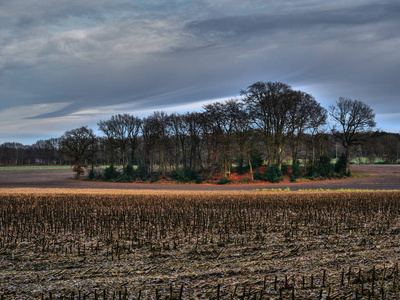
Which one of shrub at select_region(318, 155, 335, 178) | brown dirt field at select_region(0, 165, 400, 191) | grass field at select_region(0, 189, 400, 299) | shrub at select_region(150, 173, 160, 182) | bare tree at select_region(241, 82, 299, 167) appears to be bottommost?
brown dirt field at select_region(0, 165, 400, 191)

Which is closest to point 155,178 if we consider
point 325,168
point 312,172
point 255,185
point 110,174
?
point 110,174

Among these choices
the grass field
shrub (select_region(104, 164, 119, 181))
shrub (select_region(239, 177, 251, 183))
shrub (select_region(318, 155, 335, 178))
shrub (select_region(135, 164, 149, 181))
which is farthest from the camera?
shrub (select_region(104, 164, 119, 181))

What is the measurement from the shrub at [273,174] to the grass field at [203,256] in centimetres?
2578

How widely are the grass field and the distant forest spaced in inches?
1156

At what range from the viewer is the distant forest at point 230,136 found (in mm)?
45406

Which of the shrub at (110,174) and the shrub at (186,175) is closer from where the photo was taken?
the shrub at (186,175)

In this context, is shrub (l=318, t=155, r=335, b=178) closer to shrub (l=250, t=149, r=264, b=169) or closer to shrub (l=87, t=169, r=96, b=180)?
shrub (l=250, t=149, r=264, b=169)

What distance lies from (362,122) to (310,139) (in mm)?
7765

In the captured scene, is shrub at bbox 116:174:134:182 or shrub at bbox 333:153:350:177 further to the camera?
shrub at bbox 116:174:134:182

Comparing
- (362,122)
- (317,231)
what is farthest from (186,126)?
(317,231)

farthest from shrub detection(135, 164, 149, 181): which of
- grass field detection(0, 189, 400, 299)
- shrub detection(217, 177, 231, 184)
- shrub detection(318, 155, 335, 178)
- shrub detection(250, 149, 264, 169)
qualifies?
grass field detection(0, 189, 400, 299)

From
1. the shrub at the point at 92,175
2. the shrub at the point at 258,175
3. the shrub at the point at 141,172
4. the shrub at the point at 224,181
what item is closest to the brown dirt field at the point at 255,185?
the shrub at the point at 224,181

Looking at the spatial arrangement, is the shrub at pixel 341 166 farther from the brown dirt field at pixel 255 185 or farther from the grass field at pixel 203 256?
the grass field at pixel 203 256

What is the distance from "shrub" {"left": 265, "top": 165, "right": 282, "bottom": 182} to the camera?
42438 millimetres
